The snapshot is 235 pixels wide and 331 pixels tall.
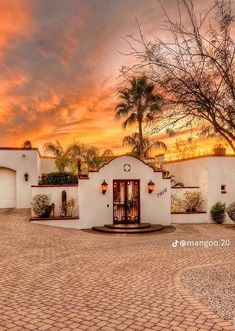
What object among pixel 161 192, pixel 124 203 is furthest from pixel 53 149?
pixel 161 192

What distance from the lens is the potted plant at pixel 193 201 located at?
20.5m

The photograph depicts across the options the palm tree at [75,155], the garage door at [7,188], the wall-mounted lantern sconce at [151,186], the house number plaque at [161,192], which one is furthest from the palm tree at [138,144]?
the garage door at [7,188]

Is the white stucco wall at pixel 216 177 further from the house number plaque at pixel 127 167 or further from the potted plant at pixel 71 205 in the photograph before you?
the potted plant at pixel 71 205

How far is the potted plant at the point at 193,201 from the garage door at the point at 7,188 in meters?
11.7

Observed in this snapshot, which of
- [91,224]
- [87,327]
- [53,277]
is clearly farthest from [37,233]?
[87,327]

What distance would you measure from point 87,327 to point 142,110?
21.8 metres

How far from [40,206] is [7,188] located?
21.0ft

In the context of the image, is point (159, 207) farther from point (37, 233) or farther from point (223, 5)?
point (223, 5)

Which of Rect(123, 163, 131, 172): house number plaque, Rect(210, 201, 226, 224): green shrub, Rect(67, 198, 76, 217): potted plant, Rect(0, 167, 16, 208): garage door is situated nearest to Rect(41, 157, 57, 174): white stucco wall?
Rect(0, 167, 16, 208): garage door

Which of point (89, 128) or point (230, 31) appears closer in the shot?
point (230, 31)

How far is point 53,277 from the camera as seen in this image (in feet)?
28.1

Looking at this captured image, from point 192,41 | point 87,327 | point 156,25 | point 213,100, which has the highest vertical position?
point 156,25

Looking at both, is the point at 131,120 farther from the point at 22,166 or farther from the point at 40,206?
the point at 40,206

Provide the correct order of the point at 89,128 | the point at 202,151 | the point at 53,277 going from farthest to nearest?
1. the point at 89,128
2. the point at 202,151
3. the point at 53,277
